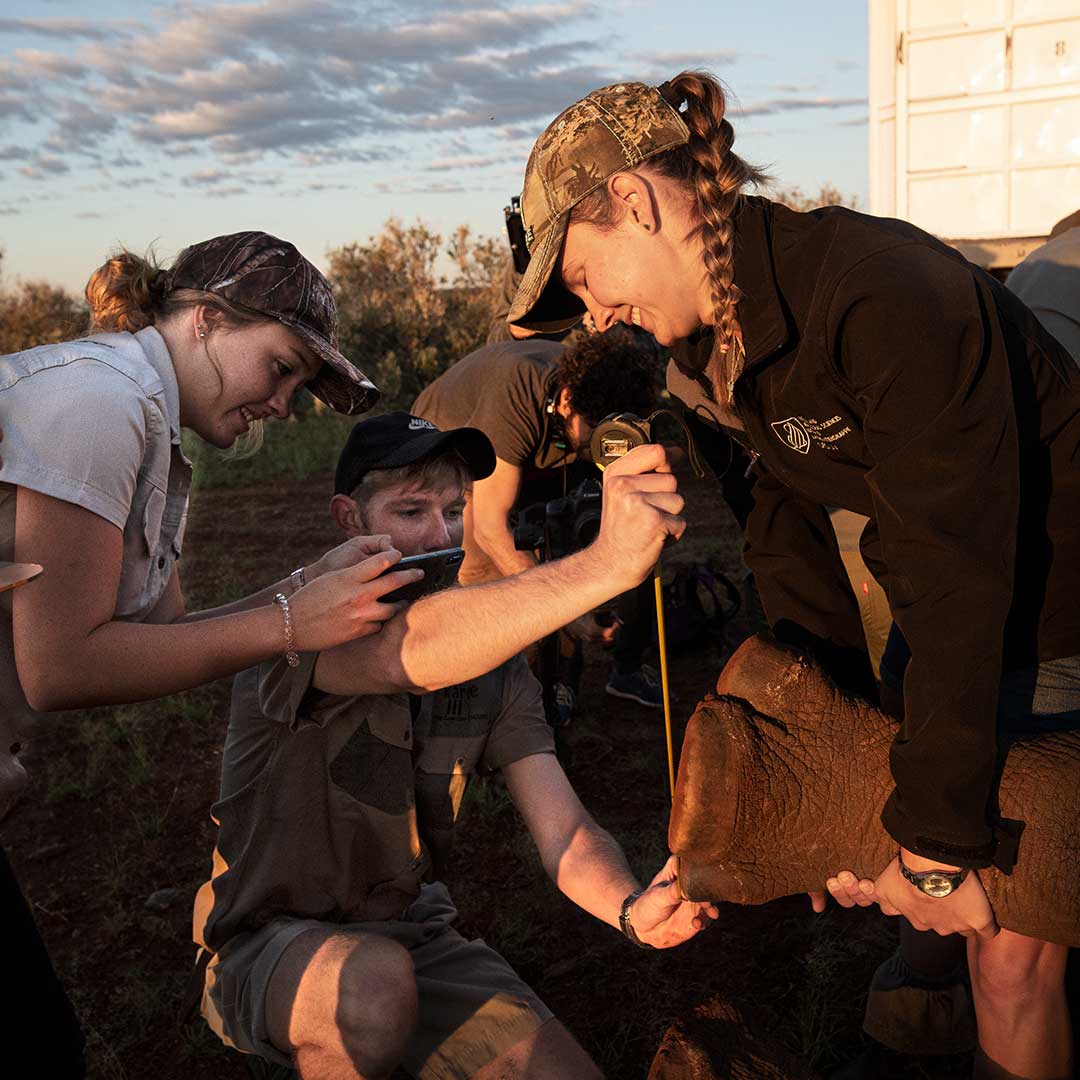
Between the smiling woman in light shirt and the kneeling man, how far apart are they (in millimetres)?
168

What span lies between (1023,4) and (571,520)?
450 centimetres

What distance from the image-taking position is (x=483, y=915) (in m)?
3.67

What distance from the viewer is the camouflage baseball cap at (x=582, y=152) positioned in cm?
197

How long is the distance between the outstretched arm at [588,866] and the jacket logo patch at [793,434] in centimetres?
82

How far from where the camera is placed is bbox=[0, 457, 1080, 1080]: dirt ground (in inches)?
119

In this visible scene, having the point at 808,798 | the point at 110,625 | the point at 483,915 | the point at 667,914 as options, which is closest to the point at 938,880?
the point at 808,798

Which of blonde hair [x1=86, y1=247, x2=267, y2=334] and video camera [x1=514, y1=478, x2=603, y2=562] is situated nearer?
blonde hair [x1=86, y1=247, x2=267, y2=334]

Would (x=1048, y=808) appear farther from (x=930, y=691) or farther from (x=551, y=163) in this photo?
(x=551, y=163)

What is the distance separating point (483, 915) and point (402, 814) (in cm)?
144

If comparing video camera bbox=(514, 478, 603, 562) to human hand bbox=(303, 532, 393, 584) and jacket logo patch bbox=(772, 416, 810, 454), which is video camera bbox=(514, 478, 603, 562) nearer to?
human hand bbox=(303, 532, 393, 584)

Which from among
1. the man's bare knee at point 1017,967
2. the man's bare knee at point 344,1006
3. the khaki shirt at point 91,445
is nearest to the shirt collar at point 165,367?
the khaki shirt at point 91,445

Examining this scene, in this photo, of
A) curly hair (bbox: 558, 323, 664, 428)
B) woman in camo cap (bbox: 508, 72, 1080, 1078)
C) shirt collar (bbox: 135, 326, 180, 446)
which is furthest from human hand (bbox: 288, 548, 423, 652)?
curly hair (bbox: 558, 323, 664, 428)

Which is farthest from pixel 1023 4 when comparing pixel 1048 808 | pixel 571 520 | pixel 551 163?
pixel 1048 808

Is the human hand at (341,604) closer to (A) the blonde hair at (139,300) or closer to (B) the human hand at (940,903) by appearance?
(A) the blonde hair at (139,300)
